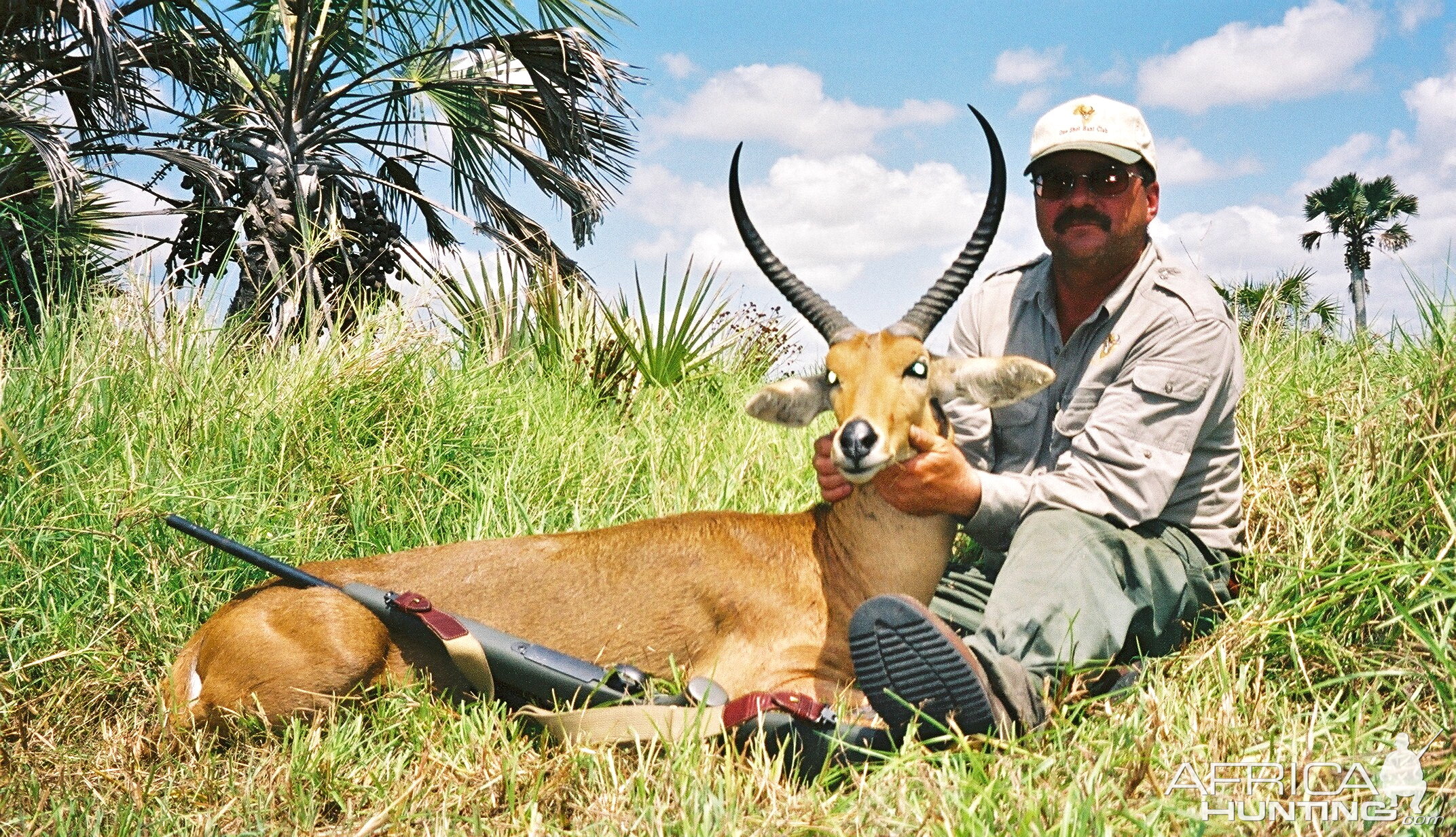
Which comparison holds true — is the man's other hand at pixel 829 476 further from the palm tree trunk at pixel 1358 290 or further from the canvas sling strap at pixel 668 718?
the palm tree trunk at pixel 1358 290

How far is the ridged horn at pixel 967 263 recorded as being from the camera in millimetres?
3799

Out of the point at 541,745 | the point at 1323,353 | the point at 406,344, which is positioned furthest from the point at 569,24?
the point at 541,745

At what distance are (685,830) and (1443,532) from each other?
8.98 ft

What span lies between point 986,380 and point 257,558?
2564 millimetres

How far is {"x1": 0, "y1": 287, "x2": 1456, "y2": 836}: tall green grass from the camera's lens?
2.89 m

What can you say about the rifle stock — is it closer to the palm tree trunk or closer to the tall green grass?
the tall green grass

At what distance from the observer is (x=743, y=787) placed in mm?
2965

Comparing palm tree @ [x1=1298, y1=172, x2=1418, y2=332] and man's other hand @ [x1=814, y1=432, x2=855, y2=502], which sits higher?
palm tree @ [x1=1298, y1=172, x2=1418, y2=332]

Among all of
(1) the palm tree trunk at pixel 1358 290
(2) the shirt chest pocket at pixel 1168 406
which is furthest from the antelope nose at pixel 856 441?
(1) the palm tree trunk at pixel 1358 290

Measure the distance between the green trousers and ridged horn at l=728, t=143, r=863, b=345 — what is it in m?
0.94

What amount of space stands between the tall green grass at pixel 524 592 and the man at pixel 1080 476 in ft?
0.60

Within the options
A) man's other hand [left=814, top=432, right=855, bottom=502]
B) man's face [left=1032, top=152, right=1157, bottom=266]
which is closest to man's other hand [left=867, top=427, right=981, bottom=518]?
man's other hand [left=814, top=432, right=855, bottom=502]

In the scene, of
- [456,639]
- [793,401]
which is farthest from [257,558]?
[793,401]

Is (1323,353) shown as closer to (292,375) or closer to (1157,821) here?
(1157,821)
